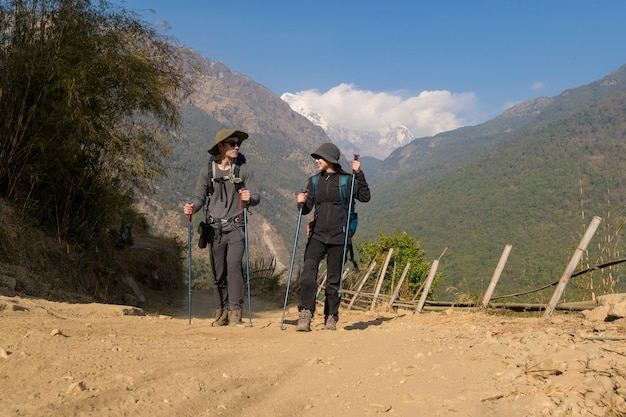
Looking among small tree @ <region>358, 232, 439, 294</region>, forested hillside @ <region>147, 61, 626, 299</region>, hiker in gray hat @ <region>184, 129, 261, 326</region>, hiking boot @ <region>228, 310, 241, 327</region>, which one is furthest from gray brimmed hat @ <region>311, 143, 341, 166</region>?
forested hillside @ <region>147, 61, 626, 299</region>

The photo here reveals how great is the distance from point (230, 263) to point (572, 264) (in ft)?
12.8

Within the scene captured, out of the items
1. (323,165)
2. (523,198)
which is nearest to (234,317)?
(323,165)

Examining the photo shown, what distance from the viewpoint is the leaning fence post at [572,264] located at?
5.71 metres

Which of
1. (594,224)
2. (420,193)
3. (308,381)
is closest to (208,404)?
(308,381)

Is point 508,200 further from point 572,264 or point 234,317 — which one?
point 234,317

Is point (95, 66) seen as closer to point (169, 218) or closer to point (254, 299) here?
point (254, 299)

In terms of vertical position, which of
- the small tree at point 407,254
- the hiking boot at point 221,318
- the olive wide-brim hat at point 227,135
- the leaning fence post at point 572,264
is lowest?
the small tree at point 407,254

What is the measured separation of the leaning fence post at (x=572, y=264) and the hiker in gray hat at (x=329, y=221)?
2383 mm

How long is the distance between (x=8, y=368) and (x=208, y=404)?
1.18m

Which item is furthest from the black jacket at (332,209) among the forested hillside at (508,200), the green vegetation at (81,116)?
the forested hillside at (508,200)

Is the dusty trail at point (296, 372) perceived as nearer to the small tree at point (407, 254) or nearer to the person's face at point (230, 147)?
the person's face at point (230, 147)

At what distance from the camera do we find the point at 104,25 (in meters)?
10.3

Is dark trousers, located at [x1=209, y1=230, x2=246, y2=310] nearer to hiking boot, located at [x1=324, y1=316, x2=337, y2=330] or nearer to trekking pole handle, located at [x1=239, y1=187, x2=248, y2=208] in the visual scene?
trekking pole handle, located at [x1=239, y1=187, x2=248, y2=208]

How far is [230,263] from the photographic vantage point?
6047mm
